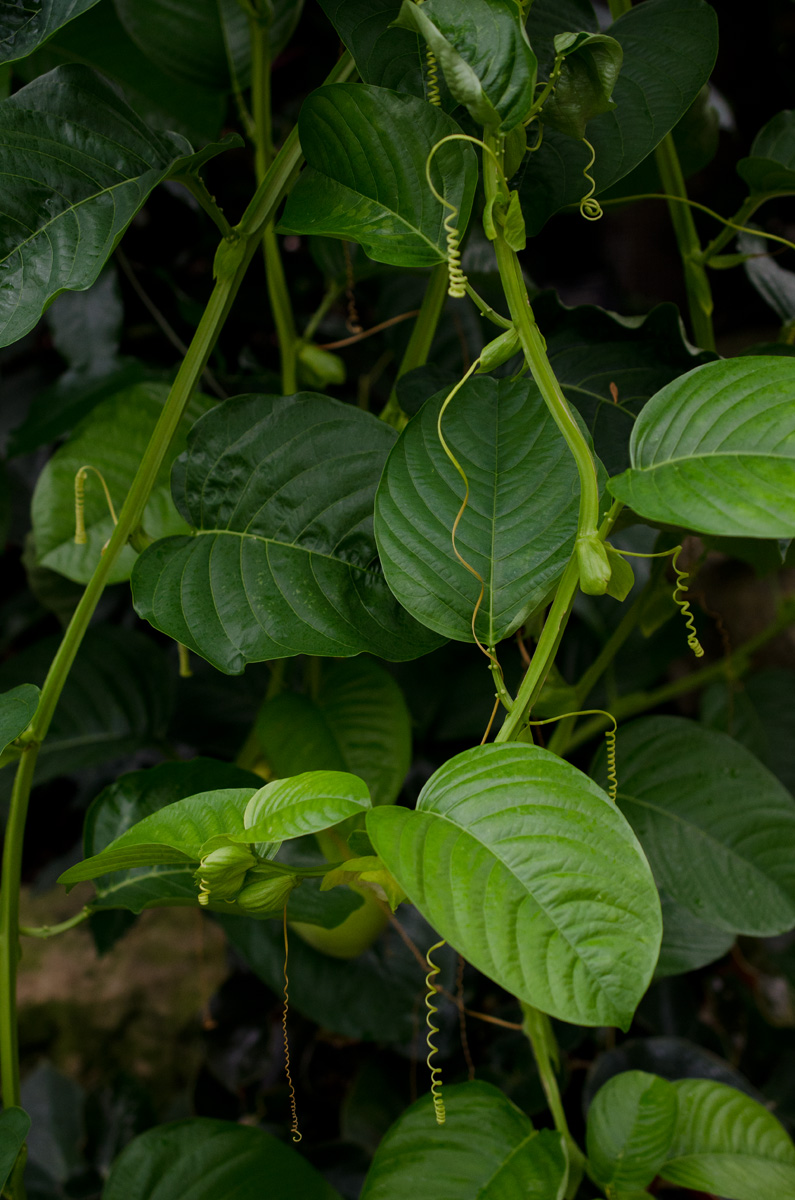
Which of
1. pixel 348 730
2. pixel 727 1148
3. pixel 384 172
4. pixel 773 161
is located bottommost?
pixel 727 1148

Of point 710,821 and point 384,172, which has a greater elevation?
point 384,172

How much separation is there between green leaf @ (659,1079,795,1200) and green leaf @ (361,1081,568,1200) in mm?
119

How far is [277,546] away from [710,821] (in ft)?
1.46

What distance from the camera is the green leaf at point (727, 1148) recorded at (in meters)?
0.61

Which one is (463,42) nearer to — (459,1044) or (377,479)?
(377,479)

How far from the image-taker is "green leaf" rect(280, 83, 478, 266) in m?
0.49

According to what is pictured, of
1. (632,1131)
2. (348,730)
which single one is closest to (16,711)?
(348,730)

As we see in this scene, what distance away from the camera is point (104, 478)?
748 mm

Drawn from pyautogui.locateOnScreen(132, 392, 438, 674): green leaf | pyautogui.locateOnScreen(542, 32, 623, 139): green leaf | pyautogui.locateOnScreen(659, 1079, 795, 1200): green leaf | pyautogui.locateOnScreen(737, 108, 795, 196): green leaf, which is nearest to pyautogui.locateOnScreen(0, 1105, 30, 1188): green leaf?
pyautogui.locateOnScreen(132, 392, 438, 674): green leaf

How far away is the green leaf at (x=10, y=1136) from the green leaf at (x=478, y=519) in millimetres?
432

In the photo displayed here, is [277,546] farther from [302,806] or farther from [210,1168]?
[210,1168]

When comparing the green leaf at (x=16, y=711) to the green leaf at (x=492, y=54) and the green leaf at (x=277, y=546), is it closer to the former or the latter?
the green leaf at (x=277, y=546)

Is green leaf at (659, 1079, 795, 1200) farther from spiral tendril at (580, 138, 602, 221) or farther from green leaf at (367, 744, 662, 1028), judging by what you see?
spiral tendril at (580, 138, 602, 221)

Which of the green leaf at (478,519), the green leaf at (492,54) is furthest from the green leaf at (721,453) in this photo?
the green leaf at (492,54)
